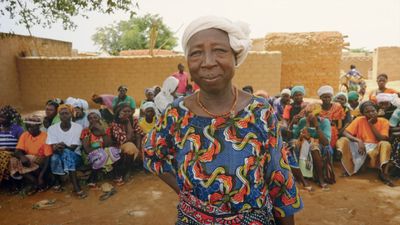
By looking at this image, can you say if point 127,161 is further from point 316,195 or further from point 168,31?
point 168,31

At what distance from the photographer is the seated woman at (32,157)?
4.71m

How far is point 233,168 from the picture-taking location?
4.09 ft

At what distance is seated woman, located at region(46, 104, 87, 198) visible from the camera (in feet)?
15.4

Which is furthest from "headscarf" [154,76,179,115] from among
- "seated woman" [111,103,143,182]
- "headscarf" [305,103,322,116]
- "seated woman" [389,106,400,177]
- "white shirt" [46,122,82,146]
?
"seated woman" [389,106,400,177]

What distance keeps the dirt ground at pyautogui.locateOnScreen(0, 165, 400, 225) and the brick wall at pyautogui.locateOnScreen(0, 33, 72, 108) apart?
7.83 m

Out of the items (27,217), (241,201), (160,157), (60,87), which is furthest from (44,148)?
(60,87)

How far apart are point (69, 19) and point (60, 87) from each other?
421 centimetres

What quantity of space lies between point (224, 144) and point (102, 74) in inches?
431

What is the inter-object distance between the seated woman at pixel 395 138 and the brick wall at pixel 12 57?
420 inches

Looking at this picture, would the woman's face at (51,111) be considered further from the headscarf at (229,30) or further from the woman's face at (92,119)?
the headscarf at (229,30)

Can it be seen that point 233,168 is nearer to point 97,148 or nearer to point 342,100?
point 97,148

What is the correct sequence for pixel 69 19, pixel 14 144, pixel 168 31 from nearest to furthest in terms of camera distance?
pixel 14 144 < pixel 69 19 < pixel 168 31

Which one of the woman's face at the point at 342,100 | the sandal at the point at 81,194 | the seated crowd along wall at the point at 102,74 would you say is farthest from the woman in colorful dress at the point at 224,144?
the seated crowd along wall at the point at 102,74

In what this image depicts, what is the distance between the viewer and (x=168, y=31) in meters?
27.7
